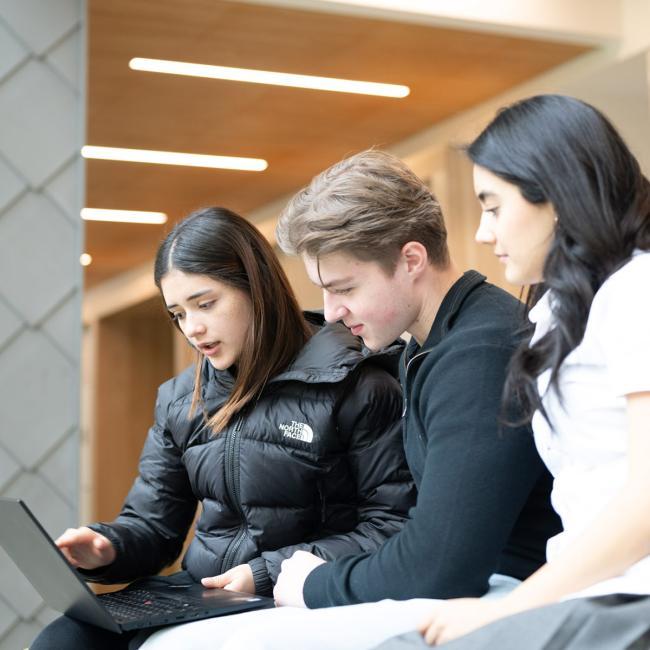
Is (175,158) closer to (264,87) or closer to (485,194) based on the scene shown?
(264,87)

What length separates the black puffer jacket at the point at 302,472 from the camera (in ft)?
5.77

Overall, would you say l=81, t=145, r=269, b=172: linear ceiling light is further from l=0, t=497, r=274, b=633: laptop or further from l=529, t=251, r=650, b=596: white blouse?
l=529, t=251, r=650, b=596: white blouse

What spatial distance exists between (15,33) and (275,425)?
6.57ft

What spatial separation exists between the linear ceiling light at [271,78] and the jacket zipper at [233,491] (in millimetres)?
3261

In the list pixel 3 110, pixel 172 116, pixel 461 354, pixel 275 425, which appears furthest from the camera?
pixel 172 116

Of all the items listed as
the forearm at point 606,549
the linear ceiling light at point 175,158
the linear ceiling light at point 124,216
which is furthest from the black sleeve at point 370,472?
the linear ceiling light at point 124,216

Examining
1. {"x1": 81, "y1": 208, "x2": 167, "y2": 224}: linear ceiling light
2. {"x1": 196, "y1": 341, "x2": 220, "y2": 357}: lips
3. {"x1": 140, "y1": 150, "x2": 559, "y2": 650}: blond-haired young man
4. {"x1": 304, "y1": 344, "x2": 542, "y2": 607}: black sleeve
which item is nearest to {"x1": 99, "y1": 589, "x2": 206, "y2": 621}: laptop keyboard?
{"x1": 140, "y1": 150, "x2": 559, "y2": 650}: blond-haired young man

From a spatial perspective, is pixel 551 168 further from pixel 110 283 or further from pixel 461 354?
pixel 110 283

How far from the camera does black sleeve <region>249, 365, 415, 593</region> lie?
5.65ft

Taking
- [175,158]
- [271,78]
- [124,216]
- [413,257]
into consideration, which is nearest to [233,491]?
[413,257]

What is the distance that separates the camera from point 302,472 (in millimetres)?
1779

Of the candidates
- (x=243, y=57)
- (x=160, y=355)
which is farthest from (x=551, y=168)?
(x=160, y=355)

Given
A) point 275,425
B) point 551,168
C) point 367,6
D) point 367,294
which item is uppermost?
point 367,6

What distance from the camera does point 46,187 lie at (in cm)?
329
